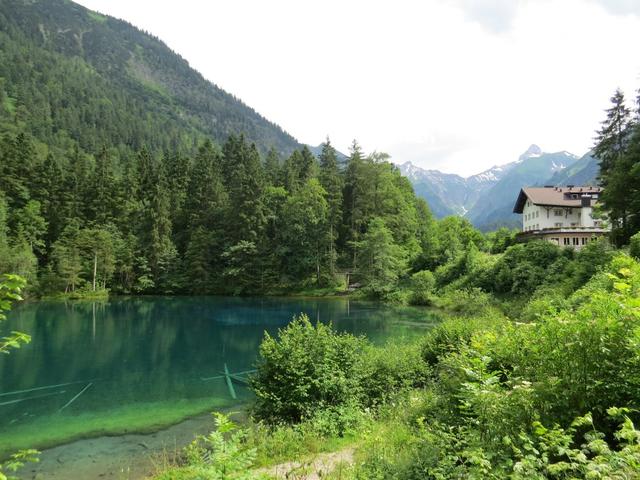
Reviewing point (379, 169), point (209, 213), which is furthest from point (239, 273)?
point (379, 169)

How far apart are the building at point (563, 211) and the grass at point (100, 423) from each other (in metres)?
48.5

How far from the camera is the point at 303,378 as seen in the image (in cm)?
1121

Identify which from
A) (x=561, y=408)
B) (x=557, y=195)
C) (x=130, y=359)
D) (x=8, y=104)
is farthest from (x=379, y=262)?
(x=8, y=104)

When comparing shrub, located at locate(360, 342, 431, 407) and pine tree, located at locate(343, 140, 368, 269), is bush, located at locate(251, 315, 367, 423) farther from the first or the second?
pine tree, located at locate(343, 140, 368, 269)

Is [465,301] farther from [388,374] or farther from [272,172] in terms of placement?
[272,172]

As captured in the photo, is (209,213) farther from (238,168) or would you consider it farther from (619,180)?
(619,180)

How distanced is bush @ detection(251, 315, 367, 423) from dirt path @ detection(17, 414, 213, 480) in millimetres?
2867

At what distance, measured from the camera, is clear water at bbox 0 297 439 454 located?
47.7ft

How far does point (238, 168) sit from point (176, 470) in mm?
73130

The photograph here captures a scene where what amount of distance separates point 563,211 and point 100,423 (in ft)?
210

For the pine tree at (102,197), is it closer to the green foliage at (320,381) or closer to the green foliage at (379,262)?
the green foliage at (379,262)

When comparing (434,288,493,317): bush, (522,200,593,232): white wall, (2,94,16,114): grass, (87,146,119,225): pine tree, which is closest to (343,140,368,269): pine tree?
(434,288,493,317): bush

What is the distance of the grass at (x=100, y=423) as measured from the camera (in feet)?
41.1

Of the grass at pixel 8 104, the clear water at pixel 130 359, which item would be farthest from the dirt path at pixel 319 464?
the grass at pixel 8 104
